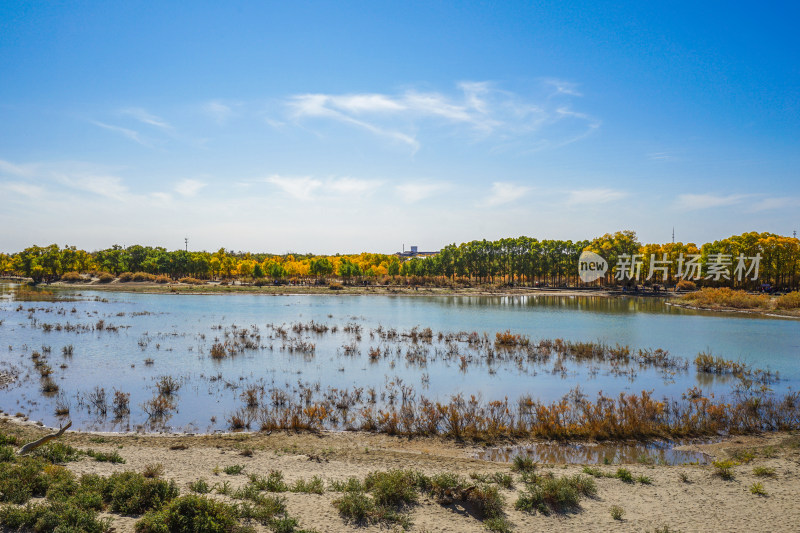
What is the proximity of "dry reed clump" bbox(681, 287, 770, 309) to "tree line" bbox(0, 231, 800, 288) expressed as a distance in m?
19.0

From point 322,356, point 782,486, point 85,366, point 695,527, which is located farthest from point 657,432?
point 85,366

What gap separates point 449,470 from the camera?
475 inches

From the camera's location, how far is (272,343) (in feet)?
107

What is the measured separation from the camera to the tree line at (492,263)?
8356 cm

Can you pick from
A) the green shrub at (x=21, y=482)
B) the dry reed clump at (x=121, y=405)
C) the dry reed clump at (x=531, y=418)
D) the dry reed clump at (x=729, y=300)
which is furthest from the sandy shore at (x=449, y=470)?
the dry reed clump at (x=729, y=300)

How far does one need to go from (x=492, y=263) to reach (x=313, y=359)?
97335 mm

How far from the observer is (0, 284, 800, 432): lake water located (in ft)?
65.4

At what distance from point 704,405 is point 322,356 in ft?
64.7

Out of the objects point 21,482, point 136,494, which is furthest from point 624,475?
point 21,482

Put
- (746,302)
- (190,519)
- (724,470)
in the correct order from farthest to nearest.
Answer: (746,302) → (724,470) → (190,519)

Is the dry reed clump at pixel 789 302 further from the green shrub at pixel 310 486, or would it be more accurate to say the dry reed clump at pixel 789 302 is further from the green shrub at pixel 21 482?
the green shrub at pixel 21 482

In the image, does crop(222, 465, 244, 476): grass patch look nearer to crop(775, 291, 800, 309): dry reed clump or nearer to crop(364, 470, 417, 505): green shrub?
crop(364, 470, 417, 505): green shrub

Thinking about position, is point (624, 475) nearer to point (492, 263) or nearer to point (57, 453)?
point (57, 453)

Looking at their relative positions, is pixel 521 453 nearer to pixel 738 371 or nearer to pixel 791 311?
pixel 738 371
